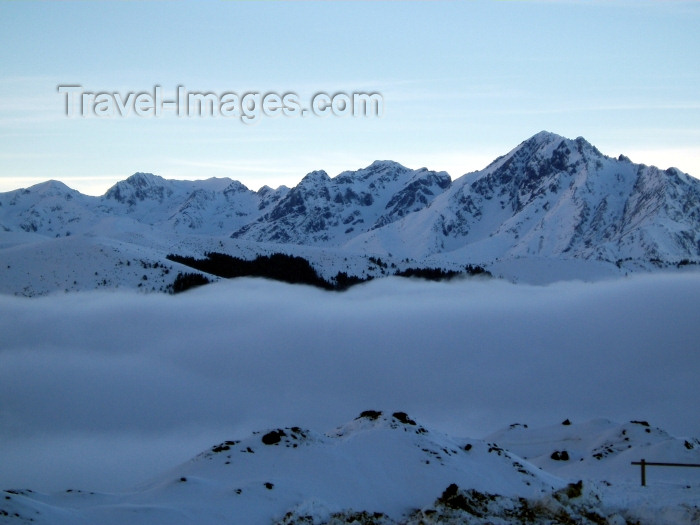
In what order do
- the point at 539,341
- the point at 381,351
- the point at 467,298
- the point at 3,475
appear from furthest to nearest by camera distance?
the point at 467,298 < the point at 539,341 < the point at 381,351 < the point at 3,475

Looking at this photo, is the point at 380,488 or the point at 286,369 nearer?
the point at 380,488

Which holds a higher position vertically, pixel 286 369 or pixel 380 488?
pixel 380 488

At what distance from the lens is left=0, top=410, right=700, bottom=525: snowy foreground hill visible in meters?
21.6

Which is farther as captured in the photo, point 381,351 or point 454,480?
point 381,351

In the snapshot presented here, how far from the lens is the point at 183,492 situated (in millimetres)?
24625

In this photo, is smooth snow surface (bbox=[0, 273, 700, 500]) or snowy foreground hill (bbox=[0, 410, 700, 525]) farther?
smooth snow surface (bbox=[0, 273, 700, 500])

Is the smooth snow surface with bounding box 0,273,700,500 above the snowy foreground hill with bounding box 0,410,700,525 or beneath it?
beneath

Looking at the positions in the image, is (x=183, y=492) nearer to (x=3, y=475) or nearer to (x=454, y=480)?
(x=454, y=480)

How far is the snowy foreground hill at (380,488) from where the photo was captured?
21.6 m

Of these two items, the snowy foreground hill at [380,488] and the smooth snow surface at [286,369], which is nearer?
the snowy foreground hill at [380,488]

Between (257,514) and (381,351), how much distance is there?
87816 mm

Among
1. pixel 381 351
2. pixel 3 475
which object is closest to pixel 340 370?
pixel 381 351

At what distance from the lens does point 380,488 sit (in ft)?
88.4

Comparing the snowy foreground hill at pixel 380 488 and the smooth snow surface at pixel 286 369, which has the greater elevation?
the snowy foreground hill at pixel 380 488
